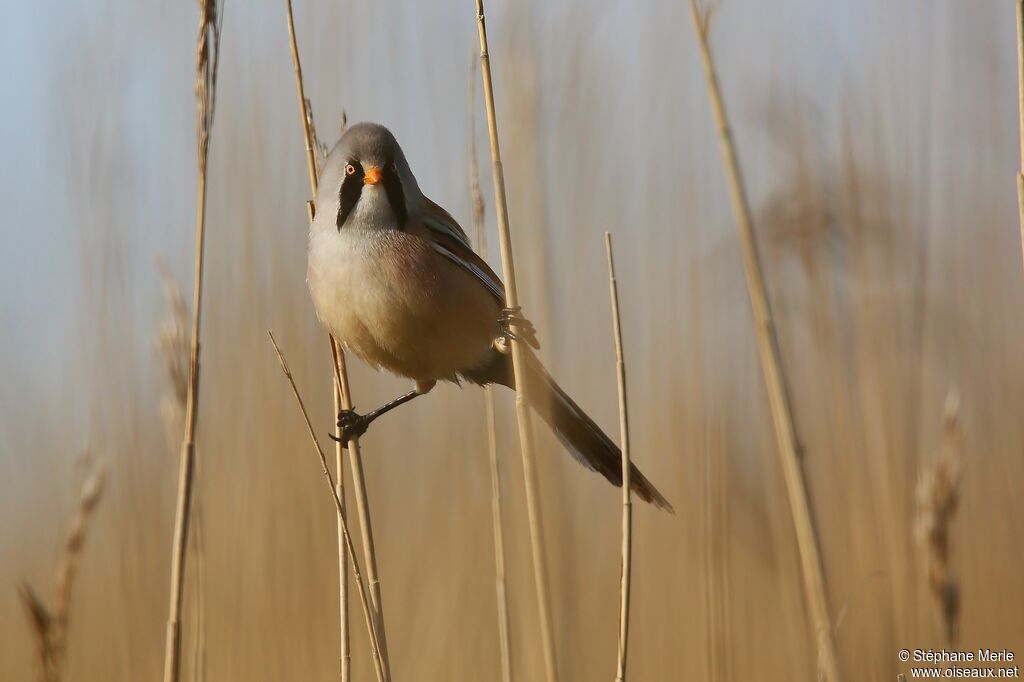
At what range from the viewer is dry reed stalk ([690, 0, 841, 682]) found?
50.1 inches

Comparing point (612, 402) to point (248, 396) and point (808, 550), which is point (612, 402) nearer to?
point (248, 396)

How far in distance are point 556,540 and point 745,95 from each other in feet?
4.69

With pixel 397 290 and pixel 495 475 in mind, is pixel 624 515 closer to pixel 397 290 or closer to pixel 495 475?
pixel 495 475

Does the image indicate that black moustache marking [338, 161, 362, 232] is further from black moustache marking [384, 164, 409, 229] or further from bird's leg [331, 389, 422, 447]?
bird's leg [331, 389, 422, 447]

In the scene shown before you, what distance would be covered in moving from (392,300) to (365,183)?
0.88ft

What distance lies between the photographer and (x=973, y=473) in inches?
107

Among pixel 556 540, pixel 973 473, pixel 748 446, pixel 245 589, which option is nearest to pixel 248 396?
pixel 245 589

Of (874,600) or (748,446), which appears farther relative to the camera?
(748,446)

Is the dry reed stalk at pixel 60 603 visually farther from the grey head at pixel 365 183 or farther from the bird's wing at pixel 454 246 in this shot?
the bird's wing at pixel 454 246

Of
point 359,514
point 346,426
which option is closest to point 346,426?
point 346,426

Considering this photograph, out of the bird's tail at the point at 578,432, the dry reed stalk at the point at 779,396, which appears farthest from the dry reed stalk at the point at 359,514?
the dry reed stalk at the point at 779,396

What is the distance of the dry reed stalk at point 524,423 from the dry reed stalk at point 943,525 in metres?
0.55

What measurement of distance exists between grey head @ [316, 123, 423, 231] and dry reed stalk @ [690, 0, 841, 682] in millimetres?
957

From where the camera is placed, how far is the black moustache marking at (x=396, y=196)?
2.19 meters
